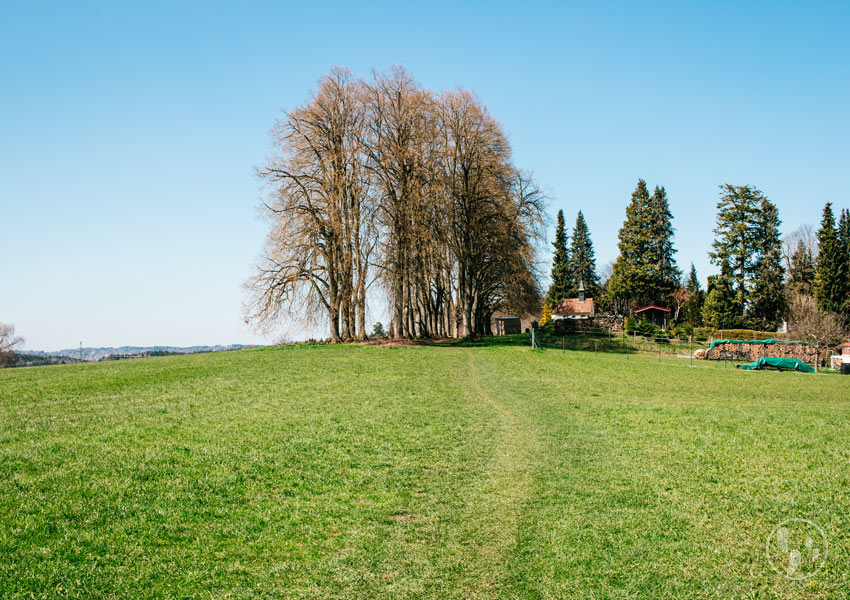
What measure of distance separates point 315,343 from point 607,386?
68.9ft

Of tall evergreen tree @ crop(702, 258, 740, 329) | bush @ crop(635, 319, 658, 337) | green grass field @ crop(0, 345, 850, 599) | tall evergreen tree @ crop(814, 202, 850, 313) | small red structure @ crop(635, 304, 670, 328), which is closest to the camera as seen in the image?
green grass field @ crop(0, 345, 850, 599)

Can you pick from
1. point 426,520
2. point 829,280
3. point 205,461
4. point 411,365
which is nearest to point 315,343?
point 411,365

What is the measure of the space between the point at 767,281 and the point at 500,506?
2446 inches

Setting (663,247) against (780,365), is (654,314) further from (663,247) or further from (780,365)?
(780,365)

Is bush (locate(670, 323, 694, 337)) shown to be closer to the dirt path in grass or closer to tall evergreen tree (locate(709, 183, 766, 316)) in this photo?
tall evergreen tree (locate(709, 183, 766, 316))

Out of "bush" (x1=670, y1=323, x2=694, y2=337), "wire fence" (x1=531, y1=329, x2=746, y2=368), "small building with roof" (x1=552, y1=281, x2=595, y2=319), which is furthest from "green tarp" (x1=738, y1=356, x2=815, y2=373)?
"small building with roof" (x1=552, y1=281, x2=595, y2=319)

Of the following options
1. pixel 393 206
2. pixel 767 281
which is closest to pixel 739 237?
pixel 767 281

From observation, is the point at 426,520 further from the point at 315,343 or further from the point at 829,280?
the point at 829,280

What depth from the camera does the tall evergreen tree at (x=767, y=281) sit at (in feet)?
194

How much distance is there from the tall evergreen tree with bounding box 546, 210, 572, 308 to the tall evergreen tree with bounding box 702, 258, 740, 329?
→ 23838 mm

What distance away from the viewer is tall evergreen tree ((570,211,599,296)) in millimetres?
87750

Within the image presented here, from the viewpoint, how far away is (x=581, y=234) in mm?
89062

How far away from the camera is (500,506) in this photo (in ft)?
28.0

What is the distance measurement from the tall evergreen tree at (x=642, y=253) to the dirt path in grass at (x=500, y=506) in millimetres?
57738
